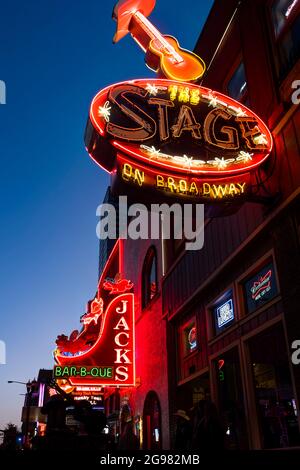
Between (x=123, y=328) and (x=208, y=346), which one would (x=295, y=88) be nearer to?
(x=208, y=346)

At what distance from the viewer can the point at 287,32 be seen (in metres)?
8.69

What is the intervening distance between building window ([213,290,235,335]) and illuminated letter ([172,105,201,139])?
346 centimetres

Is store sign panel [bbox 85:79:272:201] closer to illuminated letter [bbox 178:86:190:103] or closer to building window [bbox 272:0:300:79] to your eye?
illuminated letter [bbox 178:86:190:103]

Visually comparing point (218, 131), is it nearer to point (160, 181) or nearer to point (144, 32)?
point (160, 181)

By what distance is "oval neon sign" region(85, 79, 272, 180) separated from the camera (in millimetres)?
7605

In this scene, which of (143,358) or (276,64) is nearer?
(276,64)

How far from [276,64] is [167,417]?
942cm

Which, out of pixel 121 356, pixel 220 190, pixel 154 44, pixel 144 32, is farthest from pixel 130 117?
pixel 121 356

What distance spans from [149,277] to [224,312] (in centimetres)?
804

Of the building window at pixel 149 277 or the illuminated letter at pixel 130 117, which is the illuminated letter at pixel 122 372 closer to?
the building window at pixel 149 277

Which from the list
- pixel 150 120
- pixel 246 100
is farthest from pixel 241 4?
pixel 150 120

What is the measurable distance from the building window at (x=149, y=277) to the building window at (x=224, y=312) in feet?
21.0

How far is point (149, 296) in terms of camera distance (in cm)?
1728

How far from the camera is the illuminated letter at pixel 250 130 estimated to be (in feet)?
26.5
